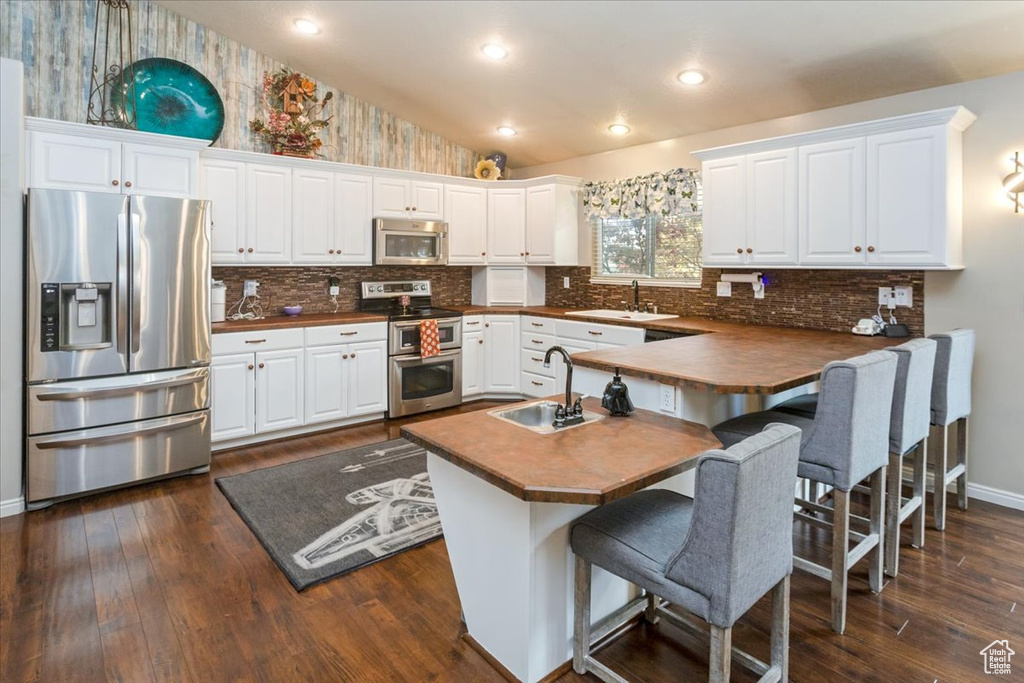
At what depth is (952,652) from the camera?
6.48 feet

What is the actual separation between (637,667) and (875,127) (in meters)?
3.14

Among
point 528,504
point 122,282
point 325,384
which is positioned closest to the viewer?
point 528,504

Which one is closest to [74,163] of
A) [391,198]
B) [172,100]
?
[172,100]

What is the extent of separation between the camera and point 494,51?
3.87 m

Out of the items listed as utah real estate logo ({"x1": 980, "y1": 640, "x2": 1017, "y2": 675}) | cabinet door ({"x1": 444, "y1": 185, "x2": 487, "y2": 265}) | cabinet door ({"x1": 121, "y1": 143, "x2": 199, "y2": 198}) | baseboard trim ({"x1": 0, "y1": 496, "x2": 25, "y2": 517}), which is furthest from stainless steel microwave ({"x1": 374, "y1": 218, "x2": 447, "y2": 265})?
utah real estate logo ({"x1": 980, "y1": 640, "x2": 1017, "y2": 675})

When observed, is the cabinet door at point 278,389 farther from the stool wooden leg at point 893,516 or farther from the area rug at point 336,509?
the stool wooden leg at point 893,516

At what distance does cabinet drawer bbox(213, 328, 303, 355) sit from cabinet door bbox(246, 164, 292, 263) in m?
0.62

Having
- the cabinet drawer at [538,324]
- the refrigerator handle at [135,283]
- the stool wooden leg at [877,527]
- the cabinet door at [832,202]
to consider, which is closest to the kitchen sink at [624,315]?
the cabinet drawer at [538,324]

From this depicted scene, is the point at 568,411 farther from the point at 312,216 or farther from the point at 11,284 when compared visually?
the point at 312,216

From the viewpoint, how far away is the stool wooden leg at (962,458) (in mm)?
3070

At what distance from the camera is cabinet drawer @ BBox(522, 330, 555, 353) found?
5.26m

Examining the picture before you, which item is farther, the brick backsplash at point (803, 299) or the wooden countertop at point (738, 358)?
the brick backsplash at point (803, 299)

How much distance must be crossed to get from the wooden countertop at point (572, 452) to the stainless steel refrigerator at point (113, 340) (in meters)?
2.32

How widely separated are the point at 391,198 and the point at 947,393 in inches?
166
